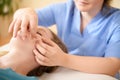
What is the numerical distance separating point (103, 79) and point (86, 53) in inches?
11.2

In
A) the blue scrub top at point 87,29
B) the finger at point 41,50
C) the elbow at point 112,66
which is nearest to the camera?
the finger at point 41,50

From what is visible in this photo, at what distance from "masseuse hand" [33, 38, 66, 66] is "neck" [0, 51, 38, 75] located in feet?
0.13

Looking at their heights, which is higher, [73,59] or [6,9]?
[73,59]

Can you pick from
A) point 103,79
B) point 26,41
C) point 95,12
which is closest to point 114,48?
point 103,79

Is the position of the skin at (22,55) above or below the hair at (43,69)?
above

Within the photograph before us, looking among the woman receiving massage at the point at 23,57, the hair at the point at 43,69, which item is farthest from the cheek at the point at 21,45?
the hair at the point at 43,69

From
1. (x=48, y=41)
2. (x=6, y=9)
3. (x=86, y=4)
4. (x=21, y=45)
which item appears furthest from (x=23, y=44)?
(x=6, y=9)

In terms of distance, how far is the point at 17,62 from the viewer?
105 cm

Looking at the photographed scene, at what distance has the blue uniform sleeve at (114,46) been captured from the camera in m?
1.16

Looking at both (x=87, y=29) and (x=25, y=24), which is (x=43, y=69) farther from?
(x=87, y=29)

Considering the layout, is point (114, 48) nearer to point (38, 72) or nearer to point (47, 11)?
point (38, 72)

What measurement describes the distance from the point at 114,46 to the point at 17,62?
448mm

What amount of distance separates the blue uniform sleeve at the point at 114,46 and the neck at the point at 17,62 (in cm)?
35

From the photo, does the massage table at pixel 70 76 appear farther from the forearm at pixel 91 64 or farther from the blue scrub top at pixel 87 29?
the blue scrub top at pixel 87 29
